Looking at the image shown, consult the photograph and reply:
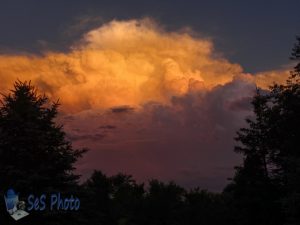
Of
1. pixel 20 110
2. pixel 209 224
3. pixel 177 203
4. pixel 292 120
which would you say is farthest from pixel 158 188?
pixel 20 110

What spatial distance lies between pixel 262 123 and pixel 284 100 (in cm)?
597

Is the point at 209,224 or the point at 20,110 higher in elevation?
the point at 20,110

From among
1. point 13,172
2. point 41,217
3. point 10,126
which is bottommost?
point 41,217

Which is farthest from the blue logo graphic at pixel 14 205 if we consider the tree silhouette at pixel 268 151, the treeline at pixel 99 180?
the tree silhouette at pixel 268 151

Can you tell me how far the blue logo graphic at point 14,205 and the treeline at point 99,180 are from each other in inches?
56.3

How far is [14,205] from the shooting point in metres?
36.5

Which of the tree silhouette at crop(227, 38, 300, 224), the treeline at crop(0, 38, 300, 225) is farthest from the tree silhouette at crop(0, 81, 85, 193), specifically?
the tree silhouette at crop(227, 38, 300, 224)

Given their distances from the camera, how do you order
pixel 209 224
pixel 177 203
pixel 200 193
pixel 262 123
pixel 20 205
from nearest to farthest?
pixel 20 205 < pixel 262 123 < pixel 209 224 < pixel 177 203 < pixel 200 193

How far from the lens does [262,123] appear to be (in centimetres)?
5203

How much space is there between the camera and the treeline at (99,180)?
127 feet

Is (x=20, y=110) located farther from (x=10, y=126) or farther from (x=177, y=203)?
(x=177, y=203)

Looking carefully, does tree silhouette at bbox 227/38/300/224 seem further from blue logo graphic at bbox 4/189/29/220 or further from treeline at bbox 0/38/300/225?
blue logo graphic at bbox 4/189/29/220

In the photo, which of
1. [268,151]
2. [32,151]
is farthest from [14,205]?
[268,151]

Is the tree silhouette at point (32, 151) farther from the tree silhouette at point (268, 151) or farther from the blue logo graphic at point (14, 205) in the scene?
the tree silhouette at point (268, 151)
